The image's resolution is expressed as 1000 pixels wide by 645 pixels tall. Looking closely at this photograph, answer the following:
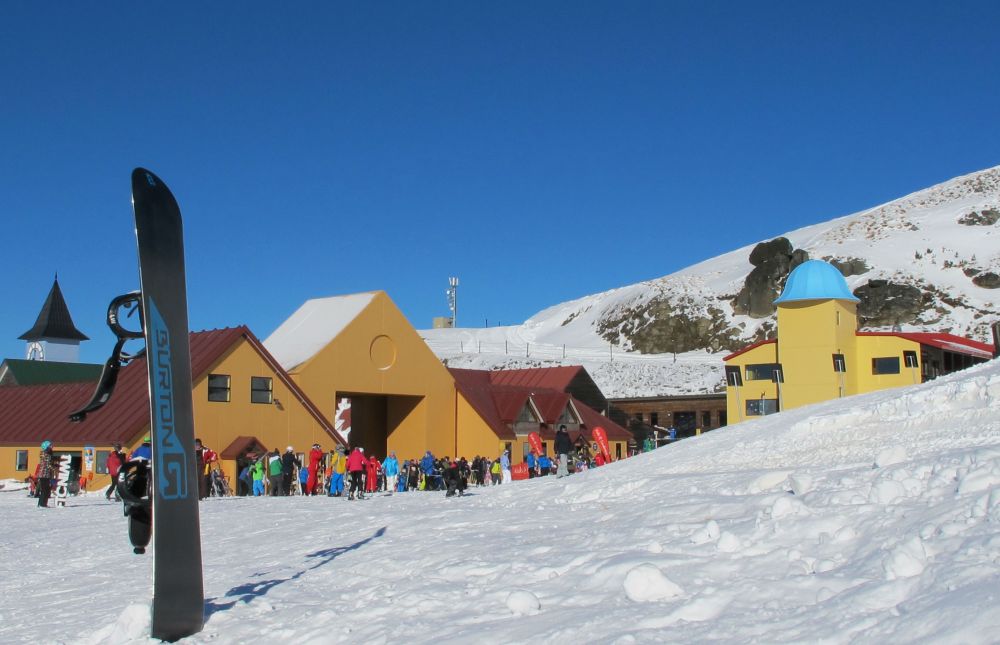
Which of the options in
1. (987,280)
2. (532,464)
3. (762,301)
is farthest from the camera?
(762,301)

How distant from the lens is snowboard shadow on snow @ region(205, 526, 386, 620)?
32.0 ft

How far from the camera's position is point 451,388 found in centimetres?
4475

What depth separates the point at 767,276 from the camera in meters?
99.4

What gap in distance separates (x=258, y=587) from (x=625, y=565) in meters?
4.06

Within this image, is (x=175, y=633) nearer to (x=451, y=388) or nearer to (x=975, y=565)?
(x=975, y=565)

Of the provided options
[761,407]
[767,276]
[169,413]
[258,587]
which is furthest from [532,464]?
[767,276]

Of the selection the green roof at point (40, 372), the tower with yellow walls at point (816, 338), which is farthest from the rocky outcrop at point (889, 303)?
the green roof at point (40, 372)

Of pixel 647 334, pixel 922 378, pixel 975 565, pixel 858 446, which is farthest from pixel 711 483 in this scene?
pixel 647 334

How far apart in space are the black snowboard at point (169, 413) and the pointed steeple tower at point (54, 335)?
279ft

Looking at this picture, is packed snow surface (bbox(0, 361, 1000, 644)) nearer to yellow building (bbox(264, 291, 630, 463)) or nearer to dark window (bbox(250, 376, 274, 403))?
dark window (bbox(250, 376, 274, 403))

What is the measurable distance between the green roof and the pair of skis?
160ft

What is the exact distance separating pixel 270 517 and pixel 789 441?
9573 mm

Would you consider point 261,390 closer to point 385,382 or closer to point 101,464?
point 101,464

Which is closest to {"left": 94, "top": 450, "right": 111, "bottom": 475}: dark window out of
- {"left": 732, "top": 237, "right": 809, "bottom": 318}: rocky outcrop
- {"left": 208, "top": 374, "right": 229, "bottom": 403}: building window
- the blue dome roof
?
{"left": 208, "top": 374, "right": 229, "bottom": 403}: building window
